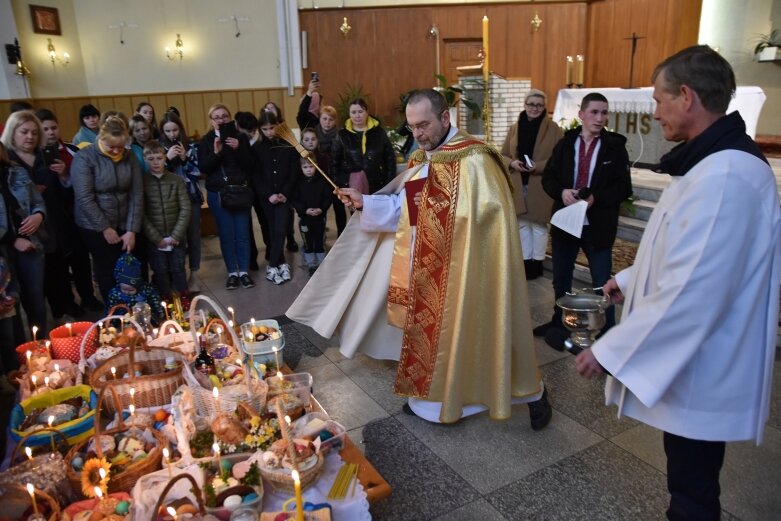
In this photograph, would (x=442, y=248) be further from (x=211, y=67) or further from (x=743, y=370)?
(x=211, y=67)

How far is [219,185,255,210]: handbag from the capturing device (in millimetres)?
5715

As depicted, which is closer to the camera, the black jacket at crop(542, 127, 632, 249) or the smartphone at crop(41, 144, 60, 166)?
the black jacket at crop(542, 127, 632, 249)

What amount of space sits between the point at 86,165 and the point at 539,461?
3.90 m

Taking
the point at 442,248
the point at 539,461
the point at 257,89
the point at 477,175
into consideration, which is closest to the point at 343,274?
the point at 442,248

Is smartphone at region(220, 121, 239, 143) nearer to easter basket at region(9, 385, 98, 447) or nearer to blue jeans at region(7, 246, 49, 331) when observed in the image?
blue jeans at region(7, 246, 49, 331)

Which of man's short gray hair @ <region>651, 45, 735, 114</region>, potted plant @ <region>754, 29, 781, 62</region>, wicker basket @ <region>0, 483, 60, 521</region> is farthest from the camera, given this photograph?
potted plant @ <region>754, 29, 781, 62</region>

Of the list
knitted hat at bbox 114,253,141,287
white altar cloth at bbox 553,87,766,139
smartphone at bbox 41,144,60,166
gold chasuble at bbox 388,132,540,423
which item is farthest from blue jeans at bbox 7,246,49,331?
white altar cloth at bbox 553,87,766,139

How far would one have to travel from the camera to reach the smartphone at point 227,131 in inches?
223

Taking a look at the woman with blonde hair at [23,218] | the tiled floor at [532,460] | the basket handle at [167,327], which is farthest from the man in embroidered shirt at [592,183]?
the woman with blonde hair at [23,218]

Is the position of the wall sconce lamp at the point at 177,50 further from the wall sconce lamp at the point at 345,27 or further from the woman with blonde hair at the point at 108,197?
the woman with blonde hair at the point at 108,197

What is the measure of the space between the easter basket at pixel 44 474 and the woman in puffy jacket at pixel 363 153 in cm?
402

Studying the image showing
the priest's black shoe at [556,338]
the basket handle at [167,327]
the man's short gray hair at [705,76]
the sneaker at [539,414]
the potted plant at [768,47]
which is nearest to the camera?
the man's short gray hair at [705,76]

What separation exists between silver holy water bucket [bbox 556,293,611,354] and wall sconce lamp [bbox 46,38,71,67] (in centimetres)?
1101

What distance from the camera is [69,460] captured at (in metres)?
2.48
